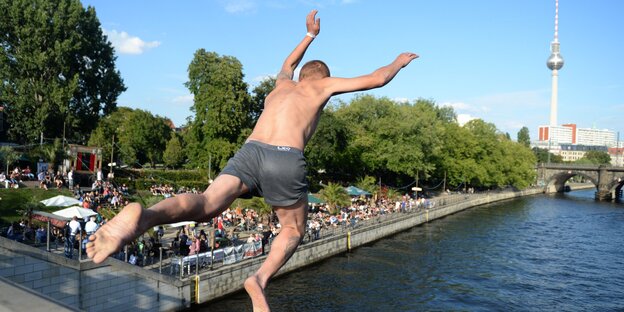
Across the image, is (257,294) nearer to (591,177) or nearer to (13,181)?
(13,181)

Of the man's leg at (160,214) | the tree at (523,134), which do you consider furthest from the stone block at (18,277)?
the tree at (523,134)

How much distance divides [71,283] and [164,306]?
3.52 m

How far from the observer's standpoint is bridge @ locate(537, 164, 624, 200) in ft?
272

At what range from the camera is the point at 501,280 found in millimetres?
25406

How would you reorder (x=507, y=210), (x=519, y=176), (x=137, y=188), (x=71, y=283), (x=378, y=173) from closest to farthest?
(x=71, y=283)
(x=137, y=188)
(x=378, y=173)
(x=507, y=210)
(x=519, y=176)

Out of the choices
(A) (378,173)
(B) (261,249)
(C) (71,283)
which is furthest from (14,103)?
(A) (378,173)

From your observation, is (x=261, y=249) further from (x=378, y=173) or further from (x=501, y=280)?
(x=378, y=173)

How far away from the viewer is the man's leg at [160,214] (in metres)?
2.53

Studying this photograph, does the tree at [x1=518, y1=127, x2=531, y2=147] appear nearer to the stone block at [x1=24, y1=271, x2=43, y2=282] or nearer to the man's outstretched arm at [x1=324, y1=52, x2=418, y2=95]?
the stone block at [x1=24, y1=271, x2=43, y2=282]

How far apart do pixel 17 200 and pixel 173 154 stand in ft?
116

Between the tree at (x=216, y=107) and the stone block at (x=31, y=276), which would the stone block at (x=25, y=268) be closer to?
the stone block at (x=31, y=276)

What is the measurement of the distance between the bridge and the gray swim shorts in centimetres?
9250

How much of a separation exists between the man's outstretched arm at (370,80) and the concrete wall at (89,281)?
433 inches

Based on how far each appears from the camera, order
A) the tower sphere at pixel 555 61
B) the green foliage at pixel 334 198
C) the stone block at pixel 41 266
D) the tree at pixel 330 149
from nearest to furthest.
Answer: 1. the stone block at pixel 41 266
2. the green foliage at pixel 334 198
3. the tree at pixel 330 149
4. the tower sphere at pixel 555 61
